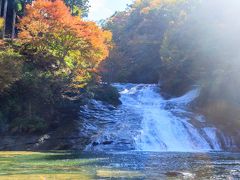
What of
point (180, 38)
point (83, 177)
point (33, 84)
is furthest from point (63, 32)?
point (83, 177)

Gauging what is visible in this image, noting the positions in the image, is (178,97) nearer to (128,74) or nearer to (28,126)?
(128,74)

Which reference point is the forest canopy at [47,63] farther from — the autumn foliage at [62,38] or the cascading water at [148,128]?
the cascading water at [148,128]

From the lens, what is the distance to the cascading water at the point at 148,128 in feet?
99.9

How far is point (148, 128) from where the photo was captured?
3334cm

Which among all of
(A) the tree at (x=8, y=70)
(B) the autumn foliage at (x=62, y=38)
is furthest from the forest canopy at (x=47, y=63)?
(A) the tree at (x=8, y=70)

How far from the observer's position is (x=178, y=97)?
46.2 metres

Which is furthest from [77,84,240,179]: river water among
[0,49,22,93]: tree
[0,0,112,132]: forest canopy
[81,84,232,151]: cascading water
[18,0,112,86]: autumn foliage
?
[0,49,22,93]: tree

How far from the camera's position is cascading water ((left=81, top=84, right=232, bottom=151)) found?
30.4 meters

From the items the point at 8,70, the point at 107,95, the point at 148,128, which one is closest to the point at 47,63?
the point at 8,70

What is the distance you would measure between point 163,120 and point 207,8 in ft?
45.5

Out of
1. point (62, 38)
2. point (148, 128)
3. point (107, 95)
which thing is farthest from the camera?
point (107, 95)

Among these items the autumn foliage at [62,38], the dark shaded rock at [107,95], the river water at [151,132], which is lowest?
the river water at [151,132]

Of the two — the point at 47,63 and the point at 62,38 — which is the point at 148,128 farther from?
the point at 47,63

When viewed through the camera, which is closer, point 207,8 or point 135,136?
point 135,136
